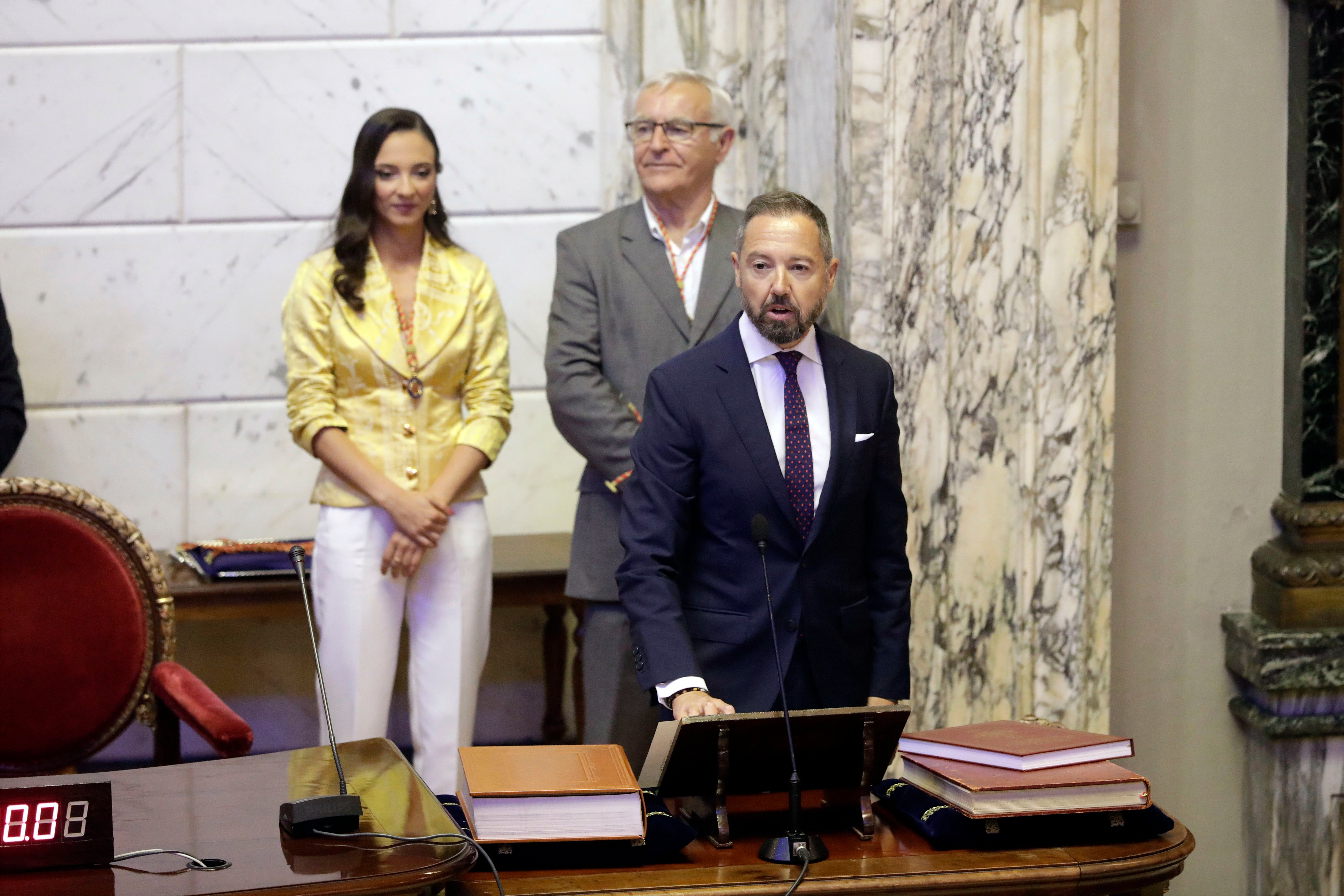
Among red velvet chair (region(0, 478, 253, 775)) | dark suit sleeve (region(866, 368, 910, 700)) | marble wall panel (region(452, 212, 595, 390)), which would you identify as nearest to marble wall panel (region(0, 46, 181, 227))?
marble wall panel (region(452, 212, 595, 390))

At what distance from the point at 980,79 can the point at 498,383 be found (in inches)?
54.7

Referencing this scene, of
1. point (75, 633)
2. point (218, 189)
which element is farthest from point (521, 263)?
point (75, 633)

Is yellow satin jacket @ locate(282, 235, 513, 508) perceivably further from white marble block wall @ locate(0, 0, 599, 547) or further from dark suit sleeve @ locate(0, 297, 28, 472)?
white marble block wall @ locate(0, 0, 599, 547)

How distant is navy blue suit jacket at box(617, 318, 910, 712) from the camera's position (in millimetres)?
2467

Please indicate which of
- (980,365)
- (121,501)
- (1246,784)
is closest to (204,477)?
(121,501)

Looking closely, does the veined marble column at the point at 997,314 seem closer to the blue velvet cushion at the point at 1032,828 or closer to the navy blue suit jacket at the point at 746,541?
the navy blue suit jacket at the point at 746,541

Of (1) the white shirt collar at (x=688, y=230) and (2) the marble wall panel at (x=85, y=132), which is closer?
(1) the white shirt collar at (x=688, y=230)

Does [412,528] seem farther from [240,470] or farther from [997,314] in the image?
[997,314]

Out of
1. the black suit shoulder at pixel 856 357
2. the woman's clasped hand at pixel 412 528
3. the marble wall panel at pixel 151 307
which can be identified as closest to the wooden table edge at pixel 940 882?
the black suit shoulder at pixel 856 357

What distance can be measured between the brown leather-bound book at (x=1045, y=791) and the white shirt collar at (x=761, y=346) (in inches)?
33.9

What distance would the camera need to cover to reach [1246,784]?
11.7ft

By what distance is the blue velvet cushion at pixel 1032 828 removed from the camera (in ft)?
6.40

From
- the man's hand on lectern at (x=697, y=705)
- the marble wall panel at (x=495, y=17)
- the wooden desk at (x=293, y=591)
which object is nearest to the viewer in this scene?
the man's hand on lectern at (x=697, y=705)

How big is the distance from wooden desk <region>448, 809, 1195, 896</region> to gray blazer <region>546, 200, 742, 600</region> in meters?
1.40
